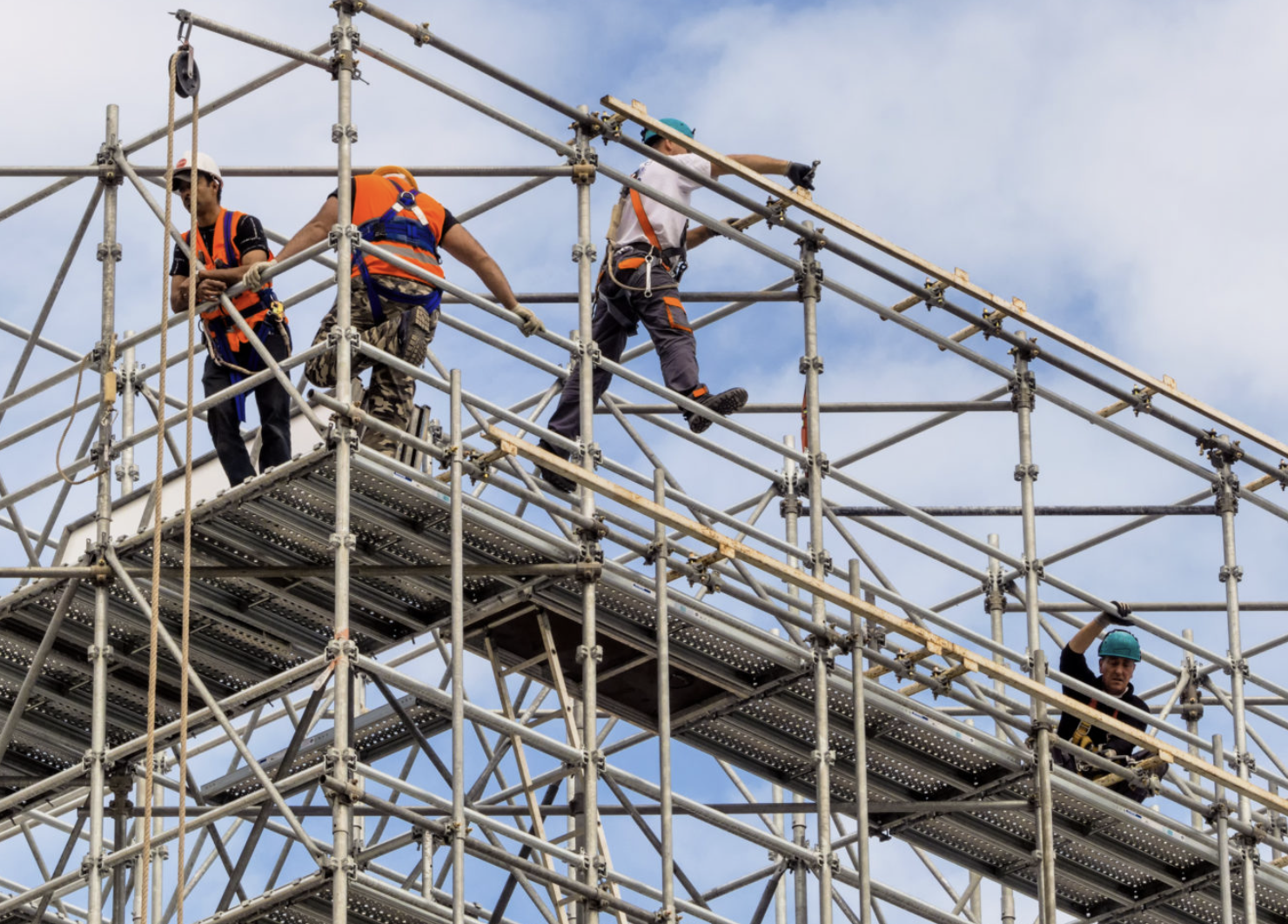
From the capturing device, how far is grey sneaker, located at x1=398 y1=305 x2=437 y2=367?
20.8 metres

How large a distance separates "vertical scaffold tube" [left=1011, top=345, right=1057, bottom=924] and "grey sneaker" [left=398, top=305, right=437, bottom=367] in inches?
204

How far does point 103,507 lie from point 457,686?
122 inches

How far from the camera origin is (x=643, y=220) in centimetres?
2319

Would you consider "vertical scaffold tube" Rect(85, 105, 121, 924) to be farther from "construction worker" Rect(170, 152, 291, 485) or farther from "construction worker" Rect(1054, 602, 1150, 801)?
"construction worker" Rect(1054, 602, 1150, 801)

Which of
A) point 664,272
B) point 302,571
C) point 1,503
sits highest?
point 664,272

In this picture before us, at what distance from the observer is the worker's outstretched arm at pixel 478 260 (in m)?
21.4

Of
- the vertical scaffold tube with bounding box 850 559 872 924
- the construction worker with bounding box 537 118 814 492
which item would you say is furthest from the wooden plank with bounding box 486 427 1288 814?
the construction worker with bounding box 537 118 814 492

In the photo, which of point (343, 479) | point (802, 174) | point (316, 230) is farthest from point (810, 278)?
point (343, 479)

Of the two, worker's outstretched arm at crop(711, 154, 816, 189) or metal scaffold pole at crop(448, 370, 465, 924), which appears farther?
worker's outstretched arm at crop(711, 154, 816, 189)

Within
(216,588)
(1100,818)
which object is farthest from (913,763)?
(216,588)

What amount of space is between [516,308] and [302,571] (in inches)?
92.3

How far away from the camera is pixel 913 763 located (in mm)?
22969

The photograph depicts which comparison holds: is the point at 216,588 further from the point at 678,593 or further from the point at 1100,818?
the point at 1100,818

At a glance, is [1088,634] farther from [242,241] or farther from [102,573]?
[102,573]
